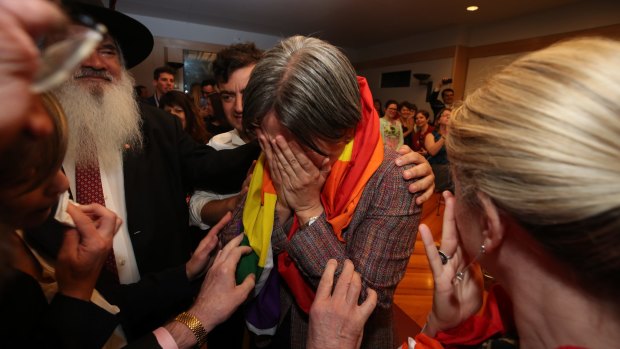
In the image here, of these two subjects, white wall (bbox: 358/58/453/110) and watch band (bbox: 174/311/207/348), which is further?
white wall (bbox: 358/58/453/110)

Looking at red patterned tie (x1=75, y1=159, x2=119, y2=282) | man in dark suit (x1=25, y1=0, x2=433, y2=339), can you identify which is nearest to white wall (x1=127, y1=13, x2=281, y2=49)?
man in dark suit (x1=25, y1=0, x2=433, y2=339)

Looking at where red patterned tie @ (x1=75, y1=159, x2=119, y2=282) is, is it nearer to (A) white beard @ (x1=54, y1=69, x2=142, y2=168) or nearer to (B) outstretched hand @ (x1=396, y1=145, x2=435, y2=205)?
(A) white beard @ (x1=54, y1=69, x2=142, y2=168)

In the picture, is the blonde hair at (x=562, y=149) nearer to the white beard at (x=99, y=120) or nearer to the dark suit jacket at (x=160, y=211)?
the dark suit jacket at (x=160, y=211)

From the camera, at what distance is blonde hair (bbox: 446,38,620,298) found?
1.65ft

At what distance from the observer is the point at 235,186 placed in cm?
205

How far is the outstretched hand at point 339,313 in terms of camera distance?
91cm

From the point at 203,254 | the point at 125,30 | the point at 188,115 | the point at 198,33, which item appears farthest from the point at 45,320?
the point at 198,33

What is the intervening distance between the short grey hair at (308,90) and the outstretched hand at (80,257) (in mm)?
616

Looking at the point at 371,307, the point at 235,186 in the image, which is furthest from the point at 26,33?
the point at 235,186

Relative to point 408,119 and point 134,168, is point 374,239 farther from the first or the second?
point 408,119

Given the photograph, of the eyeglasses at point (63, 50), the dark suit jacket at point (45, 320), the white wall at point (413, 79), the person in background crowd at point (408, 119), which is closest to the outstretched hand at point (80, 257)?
the dark suit jacket at point (45, 320)

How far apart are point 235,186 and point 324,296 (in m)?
1.24

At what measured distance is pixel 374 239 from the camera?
1.03m

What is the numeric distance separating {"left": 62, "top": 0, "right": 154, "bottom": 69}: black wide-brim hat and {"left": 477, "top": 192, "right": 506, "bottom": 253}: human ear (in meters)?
1.82
